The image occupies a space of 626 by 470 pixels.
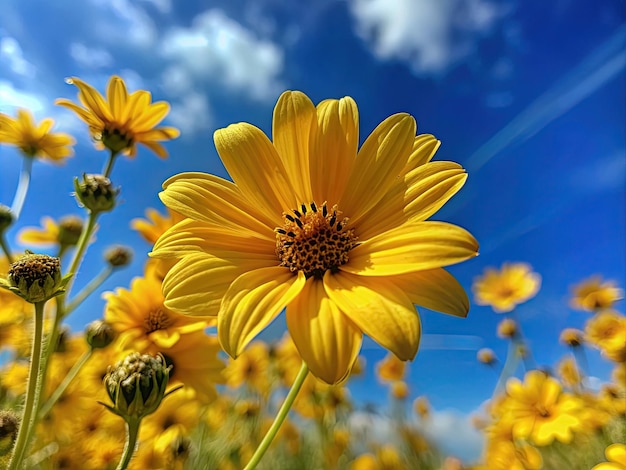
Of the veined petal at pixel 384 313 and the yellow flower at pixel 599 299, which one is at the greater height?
the yellow flower at pixel 599 299

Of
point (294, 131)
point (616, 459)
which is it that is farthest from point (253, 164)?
point (616, 459)

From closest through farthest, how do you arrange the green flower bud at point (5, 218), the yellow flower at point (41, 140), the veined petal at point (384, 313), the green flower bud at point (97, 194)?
the veined petal at point (384, 313) → the green flower bud at point (97, 194) → the green flower bud at point (5, 218) → the yellow flower at point (41, 140)

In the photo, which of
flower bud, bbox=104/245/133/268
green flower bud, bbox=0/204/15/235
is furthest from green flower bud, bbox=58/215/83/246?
green flower bud, bbox=0/204/15/235

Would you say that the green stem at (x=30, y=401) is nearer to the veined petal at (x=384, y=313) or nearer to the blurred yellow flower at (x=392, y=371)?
the veined petal at (x=384, y=313)

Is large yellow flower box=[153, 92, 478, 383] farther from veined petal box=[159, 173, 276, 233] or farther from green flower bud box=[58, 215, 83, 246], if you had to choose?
green flower bud box=[58, 215, 83, 246]

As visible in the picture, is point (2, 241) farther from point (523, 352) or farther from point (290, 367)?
point (523, 352)

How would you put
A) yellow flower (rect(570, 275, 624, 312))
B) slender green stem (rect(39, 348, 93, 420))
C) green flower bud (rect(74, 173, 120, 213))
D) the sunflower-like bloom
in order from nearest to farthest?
1. slender green stem (rect(39, 348, 93, 420))
2. green flower bud (rect(74, 173, 120, 213))
3. the sunflower-like bloom
4. yellow flower (rect(570, 275, 624, 312))

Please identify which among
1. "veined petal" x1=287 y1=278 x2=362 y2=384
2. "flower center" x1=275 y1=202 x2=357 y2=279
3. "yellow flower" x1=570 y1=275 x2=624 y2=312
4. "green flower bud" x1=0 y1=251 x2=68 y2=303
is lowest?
"veined petal" x1=287 y1=278 x2=362 y2=384

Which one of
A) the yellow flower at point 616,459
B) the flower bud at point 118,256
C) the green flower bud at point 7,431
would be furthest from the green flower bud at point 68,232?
the yellow flower at point 616,459
